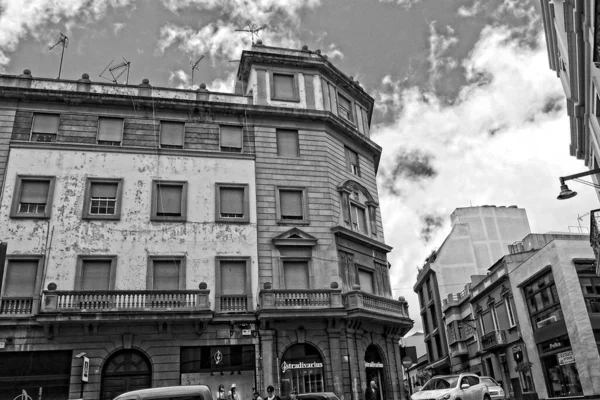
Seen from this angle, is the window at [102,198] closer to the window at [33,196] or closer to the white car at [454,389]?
the window at [33,196]

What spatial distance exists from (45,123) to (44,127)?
0.24m

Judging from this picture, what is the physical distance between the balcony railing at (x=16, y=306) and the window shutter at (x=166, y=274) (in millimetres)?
5516

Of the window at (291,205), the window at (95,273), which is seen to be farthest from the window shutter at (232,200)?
the window at (95,273)

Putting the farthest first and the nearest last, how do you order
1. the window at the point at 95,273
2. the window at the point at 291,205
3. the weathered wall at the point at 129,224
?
the window at the point at 291,205
the weathered wall at the point at 129,224
the window at the point at 95,273

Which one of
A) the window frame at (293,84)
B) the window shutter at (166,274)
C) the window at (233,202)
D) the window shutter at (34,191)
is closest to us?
the window shutter at (166,274)

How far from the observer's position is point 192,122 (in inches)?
1150

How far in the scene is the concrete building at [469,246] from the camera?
54.0m

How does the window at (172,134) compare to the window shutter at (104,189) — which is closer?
the window shutter at (104,189)

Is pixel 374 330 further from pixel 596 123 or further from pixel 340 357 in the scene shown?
pixel 596 123

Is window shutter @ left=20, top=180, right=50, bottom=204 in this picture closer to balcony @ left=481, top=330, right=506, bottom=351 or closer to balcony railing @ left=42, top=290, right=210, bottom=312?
balcony railing @ left=42, top=290, right=210, bottom=312

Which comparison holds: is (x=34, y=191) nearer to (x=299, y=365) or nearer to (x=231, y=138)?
(x=231, y=138)

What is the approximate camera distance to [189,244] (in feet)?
86.1

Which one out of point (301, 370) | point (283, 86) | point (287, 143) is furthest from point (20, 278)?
point (283, 86)

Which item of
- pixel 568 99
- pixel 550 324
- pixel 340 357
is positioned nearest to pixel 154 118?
pixel 340 357
